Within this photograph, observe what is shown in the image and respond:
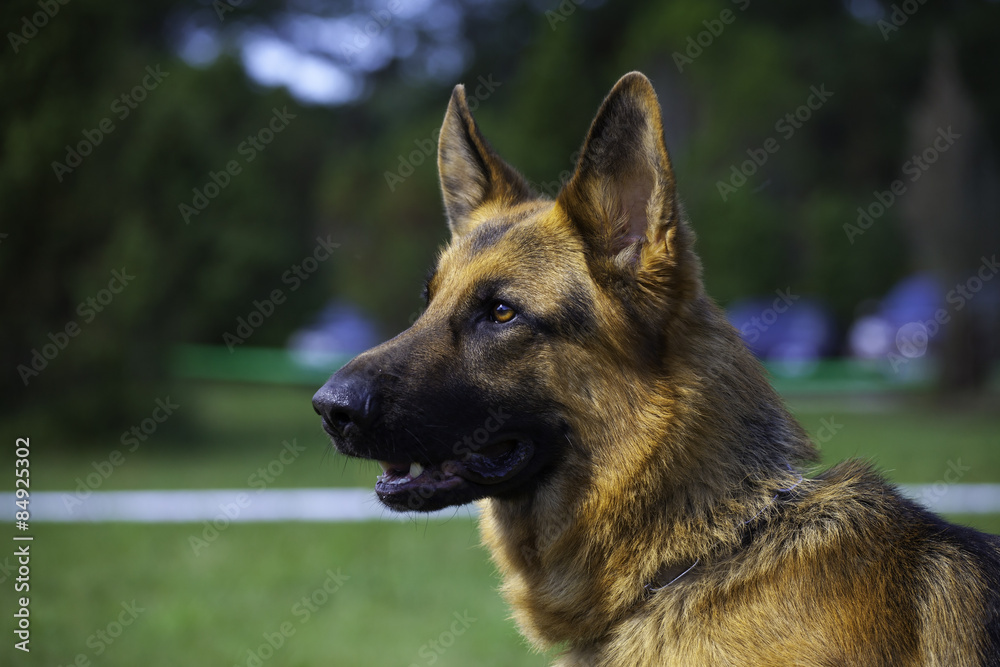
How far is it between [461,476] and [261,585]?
15.9ft

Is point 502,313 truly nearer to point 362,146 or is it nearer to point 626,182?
point 626,182

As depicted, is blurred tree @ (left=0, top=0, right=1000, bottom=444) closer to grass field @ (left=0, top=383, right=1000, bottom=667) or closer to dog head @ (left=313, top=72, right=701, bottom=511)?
grass field @ (left=0, top=383, right=1000, bottom=667)

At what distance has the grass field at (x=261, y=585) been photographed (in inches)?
227

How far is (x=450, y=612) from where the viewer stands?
6.70 metres

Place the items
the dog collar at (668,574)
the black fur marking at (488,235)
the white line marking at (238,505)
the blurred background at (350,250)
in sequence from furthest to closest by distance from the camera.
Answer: the white line marking at (238,505)
the blurred background at (350,250)
the black fur marking at (488,235)
the dog collar at (668,574)

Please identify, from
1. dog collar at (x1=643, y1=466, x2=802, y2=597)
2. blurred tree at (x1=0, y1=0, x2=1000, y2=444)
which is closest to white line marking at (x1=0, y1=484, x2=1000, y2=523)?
blurred tree at (x1=0, y1=0, x2=1000, y2=444)

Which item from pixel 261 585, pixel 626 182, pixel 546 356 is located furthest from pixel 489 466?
pixel 261 585

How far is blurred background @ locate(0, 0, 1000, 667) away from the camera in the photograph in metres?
7.43

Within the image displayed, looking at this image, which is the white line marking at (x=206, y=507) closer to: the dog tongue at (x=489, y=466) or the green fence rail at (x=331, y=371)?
the dog tongue at (x=489, y=466)

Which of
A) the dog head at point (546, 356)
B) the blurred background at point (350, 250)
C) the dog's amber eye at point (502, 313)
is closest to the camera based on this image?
the dog head at point (546, 356)

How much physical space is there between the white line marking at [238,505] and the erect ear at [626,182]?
630 centimetres

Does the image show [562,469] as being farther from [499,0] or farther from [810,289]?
[499,0]

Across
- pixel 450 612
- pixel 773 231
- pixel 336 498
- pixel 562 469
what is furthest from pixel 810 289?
pixel 562 469

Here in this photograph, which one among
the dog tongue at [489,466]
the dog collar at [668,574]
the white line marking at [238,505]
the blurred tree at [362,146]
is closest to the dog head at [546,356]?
the dog tongue at [489,466]
